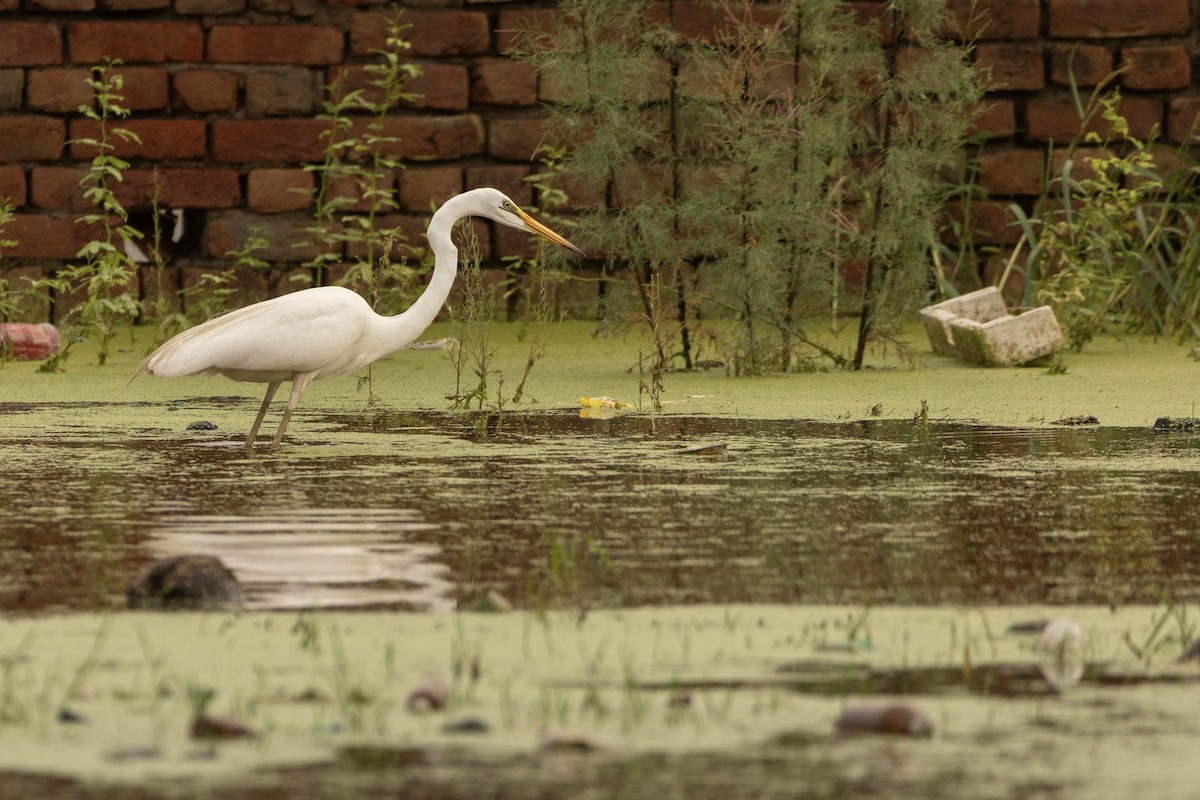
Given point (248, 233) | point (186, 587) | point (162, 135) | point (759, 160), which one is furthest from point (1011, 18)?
point (186, 587)

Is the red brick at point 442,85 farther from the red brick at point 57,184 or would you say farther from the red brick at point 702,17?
the red brick at point 57,184

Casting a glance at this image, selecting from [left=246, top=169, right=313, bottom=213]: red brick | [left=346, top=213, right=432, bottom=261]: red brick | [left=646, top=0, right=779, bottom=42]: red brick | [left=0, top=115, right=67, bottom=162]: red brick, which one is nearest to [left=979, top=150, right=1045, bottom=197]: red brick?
[left=646, top=0, right=779, bottom=42]: red brick

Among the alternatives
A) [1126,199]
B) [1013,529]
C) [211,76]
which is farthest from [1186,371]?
[211,76]

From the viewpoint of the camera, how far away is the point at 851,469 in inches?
235

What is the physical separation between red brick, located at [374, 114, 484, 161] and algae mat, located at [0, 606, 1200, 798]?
24.1 ft

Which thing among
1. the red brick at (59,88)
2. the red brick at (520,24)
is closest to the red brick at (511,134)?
the red brick at (520,24)

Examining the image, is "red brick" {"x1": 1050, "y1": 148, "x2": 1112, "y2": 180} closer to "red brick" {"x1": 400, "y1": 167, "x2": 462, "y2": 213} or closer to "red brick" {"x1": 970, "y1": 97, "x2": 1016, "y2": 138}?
"red brick" {"x1": 970, "y1": 97, "x2": 1016, "y2": 138}

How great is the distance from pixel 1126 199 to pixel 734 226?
2.36 meters

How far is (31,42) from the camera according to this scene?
10836 millimetres

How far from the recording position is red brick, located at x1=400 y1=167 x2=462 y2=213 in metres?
10.9

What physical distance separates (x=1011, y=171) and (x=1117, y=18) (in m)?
0.95

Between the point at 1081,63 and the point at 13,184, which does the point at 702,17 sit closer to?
the point at 1081,63

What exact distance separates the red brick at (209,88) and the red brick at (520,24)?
1.39 meters

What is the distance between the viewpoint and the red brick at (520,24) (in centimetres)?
1063
